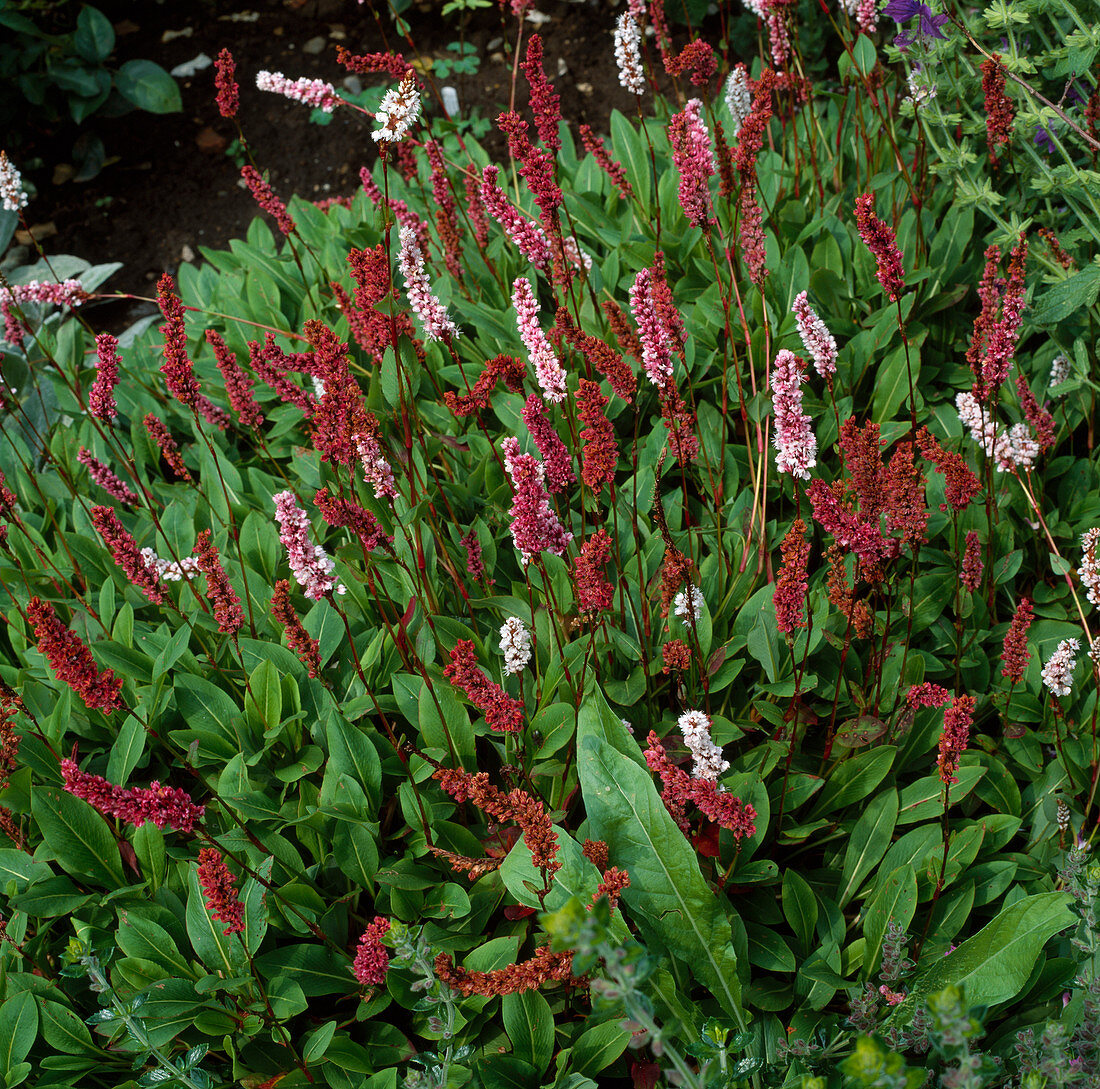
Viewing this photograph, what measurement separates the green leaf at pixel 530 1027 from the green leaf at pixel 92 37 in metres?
6.51

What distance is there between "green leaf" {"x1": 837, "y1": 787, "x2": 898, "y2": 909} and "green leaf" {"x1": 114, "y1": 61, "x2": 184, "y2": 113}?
5990 millimetres

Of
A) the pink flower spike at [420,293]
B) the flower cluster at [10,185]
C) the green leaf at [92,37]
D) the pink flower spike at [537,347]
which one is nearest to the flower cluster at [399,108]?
the pink flower spike at [537,347]

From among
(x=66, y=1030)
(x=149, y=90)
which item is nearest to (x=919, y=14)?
(x=66, y=1030)

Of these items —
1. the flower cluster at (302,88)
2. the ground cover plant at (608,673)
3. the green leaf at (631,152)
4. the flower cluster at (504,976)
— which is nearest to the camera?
the flower cluster at (504,976)

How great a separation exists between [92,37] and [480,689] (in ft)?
20.3

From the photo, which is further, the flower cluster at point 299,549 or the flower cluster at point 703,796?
the flower cluster at point 299,549

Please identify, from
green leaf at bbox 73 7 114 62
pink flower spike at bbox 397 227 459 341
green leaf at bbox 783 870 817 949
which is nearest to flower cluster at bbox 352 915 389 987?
green leaf at bbox 783 870 817 949

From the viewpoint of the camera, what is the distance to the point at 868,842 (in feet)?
7.38

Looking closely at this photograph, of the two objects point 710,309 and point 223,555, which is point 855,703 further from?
point 223,555

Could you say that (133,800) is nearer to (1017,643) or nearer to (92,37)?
(1017,643)

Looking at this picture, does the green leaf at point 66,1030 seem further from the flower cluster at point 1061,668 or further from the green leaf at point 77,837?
the flower cluster at point 1061,668

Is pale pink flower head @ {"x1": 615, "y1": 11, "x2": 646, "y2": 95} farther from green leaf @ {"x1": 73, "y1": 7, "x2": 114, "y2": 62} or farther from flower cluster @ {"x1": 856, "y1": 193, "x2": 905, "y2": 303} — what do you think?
green leaf @ {"x1": 73, "y1": 7, "x2": 114, "y2": 62}

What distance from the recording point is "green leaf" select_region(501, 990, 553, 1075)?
1.96m

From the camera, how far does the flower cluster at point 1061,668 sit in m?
1.98
